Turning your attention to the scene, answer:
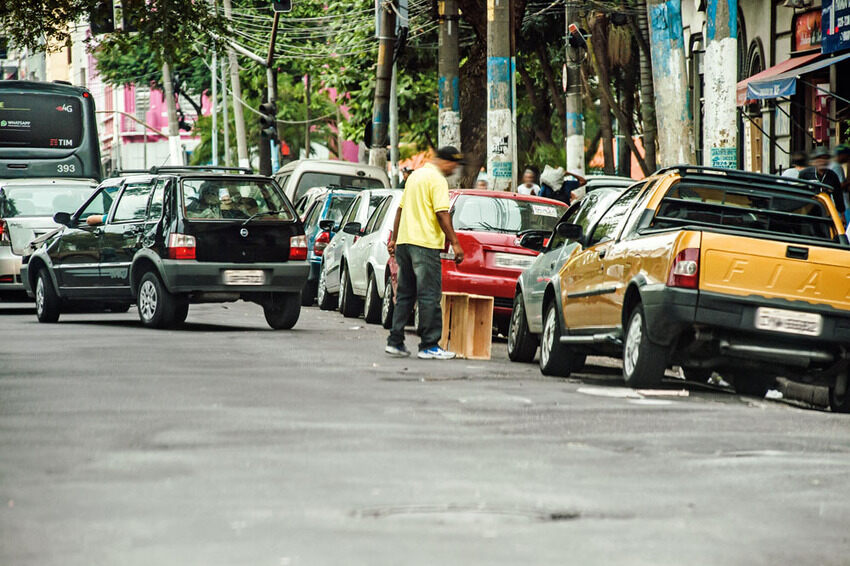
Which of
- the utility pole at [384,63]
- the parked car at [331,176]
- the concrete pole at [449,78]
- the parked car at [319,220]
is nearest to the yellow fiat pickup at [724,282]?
the parked car at [319,220]

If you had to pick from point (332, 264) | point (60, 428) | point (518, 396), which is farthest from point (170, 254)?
point (60, 428)

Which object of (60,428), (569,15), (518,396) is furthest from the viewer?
(569,15)

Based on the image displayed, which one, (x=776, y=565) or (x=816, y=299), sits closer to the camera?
(x=776, y=565)

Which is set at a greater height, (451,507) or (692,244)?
(692,244)

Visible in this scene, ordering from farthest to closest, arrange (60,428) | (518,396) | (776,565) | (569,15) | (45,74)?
(45,74)
(569,15)
(518,396)
(60,428)
(776,565)

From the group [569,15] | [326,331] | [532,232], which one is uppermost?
[569,15]

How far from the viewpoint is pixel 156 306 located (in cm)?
1711

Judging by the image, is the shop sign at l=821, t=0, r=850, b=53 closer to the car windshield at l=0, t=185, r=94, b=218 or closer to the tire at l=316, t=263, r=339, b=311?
the tire at l=316, t=263, r=339, b=311

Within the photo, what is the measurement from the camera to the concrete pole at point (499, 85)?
2291 cm

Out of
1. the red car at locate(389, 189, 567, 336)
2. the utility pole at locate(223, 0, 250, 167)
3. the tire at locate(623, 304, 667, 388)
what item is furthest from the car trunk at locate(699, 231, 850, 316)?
the utility pole at locate(223, 0, 250, 167)

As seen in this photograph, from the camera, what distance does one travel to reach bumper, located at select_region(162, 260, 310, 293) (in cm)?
1667

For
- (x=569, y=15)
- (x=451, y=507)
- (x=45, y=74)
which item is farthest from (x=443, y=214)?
(x=45, y=74)

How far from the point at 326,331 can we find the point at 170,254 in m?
1.97

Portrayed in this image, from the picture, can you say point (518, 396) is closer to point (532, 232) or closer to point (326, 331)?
point (532, 232)
